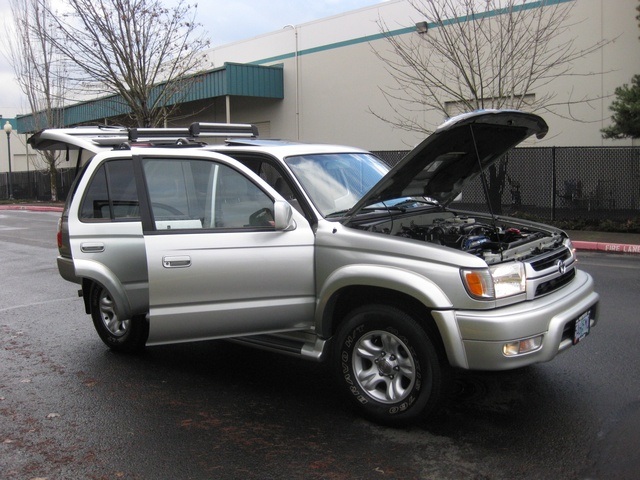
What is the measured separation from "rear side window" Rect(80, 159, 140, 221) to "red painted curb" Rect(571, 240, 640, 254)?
10286mm

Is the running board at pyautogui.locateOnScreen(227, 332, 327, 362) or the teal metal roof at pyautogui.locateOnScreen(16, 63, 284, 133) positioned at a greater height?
the teal metal roof at pyautogui.locateOnScreen(16, 63, 284, 133)

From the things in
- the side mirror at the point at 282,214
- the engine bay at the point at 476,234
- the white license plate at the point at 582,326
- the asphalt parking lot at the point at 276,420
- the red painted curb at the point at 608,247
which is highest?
the side mirror at the point at 282,214

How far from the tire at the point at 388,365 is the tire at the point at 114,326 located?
2332mm

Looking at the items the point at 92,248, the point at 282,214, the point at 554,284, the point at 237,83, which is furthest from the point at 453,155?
the point at 237,83

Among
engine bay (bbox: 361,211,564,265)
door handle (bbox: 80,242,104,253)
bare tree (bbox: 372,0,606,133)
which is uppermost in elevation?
bare tree (bbox: 372,0,606,133)

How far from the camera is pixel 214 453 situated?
12.3ft

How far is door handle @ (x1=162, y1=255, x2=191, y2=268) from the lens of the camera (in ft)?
14.0

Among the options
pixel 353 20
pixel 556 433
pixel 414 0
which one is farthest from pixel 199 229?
pixel 353 20

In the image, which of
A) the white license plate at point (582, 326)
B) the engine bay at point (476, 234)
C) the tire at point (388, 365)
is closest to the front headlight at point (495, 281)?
the engine bay at point (476, 234)

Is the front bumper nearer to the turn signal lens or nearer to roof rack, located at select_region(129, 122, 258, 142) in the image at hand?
the turn signal lens

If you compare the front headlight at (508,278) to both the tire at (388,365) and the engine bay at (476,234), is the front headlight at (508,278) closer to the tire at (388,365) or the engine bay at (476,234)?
the engine bay at (476,234)

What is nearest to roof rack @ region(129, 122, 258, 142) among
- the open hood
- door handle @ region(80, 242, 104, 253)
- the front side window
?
the front side window

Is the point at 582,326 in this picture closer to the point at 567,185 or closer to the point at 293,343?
the point at 293,343

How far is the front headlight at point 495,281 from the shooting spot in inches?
143
